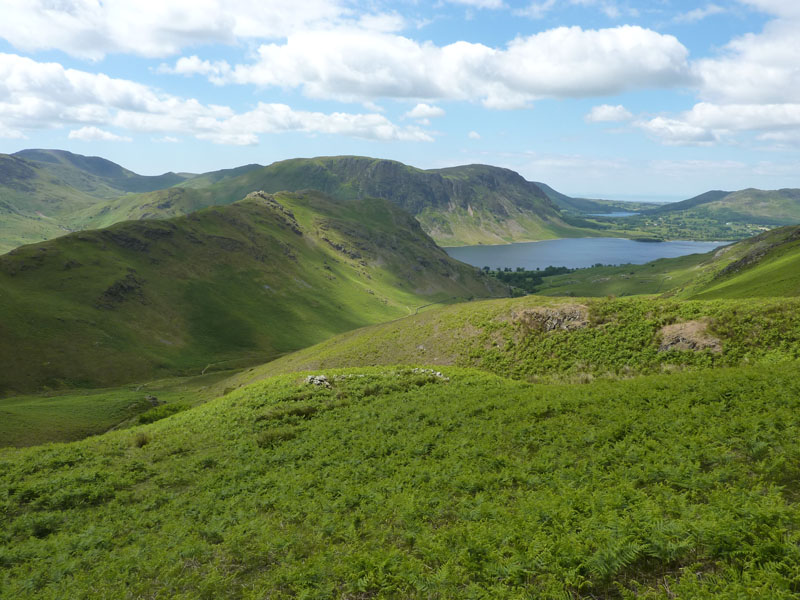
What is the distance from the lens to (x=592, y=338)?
38.2 meters

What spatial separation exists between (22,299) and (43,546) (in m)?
134

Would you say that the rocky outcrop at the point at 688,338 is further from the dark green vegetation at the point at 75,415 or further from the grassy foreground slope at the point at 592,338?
the dark green vegetation at the point at 75,415

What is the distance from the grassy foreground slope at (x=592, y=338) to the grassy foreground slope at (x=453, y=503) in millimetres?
9286

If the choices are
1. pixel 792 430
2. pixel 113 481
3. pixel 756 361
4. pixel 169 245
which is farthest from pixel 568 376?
pixel 169 245

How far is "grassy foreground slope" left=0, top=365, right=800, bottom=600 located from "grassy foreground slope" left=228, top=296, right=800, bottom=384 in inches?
366

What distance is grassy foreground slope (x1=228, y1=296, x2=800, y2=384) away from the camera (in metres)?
30.2

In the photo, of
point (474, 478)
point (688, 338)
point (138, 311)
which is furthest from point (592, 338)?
point (138, 311)

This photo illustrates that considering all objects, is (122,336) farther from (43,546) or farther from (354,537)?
(354,537)

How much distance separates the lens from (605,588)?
9531 mm

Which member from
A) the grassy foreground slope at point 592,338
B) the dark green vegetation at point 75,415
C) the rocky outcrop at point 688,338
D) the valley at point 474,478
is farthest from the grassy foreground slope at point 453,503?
the dark green vegetation at point 75,415

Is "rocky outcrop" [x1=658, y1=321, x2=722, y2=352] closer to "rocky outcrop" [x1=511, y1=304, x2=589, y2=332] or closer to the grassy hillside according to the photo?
"rocky outcrop" [x1=511, y1=304, x2=589, y2=332]

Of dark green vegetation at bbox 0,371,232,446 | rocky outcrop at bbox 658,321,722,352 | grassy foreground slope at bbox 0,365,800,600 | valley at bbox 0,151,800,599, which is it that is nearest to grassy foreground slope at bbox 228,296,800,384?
rocky outcrop at bbox 658,321,722,352

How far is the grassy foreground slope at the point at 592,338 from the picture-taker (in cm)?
3023

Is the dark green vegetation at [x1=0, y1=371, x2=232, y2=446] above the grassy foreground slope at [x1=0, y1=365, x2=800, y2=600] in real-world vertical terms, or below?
below
